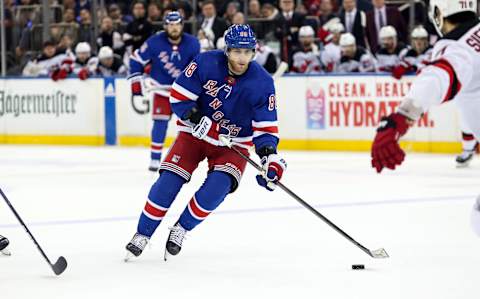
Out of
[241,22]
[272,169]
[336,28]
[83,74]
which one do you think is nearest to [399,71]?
[336,28]

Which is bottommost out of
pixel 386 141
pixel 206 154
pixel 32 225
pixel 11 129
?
pixel 11 129

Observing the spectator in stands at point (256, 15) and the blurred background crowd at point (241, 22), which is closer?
the blurred background crowd at point (241, 22)

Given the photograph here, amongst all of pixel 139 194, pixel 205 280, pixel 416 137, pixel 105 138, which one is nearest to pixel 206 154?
pixel 205 280

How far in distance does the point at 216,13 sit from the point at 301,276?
10.2 metres

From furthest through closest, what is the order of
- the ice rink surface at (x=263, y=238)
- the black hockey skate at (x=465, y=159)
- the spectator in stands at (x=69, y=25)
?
the spectator in stands at (x=69, y=25) → the black hockey skate at (x=465, y=159) → the ice rink surface at (x=263, y=238)

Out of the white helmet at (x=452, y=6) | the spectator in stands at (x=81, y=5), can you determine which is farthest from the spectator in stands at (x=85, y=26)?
the white helmet at (x=452, y=6)

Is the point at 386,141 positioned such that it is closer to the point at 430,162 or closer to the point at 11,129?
the point at 430,162

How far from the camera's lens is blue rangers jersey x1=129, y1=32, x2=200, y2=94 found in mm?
10805

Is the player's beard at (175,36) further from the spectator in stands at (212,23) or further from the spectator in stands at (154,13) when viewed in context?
the spectator in stands at (154,13)

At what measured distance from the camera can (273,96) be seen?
19.2 ft

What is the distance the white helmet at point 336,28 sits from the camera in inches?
546

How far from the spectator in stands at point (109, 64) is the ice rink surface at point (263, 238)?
4.36 m

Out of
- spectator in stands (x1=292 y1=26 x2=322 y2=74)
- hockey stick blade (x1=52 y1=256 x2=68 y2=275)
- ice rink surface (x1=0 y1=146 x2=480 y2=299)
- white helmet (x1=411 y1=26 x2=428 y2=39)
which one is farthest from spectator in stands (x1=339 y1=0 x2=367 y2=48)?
hockey stick blade (x1=52 y1=256 x2=68 y2=275)

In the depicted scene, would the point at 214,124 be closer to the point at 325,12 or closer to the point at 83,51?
the point at 325,12
